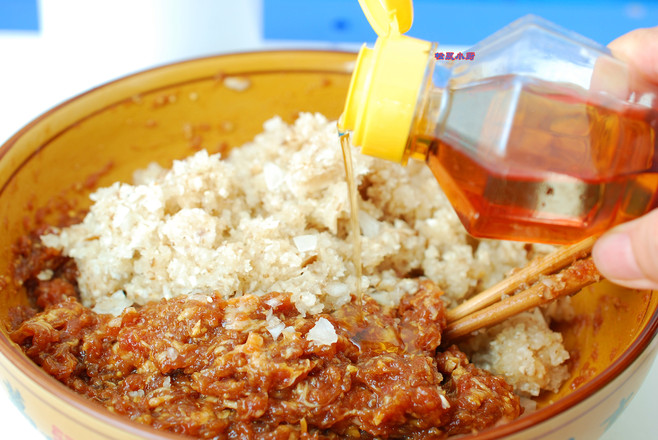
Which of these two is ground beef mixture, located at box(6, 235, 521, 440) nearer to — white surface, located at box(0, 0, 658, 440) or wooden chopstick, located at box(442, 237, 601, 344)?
wooden chopstick, located at box(442, 237, 601, 344)

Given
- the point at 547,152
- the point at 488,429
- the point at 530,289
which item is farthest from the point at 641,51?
the point at 488,429

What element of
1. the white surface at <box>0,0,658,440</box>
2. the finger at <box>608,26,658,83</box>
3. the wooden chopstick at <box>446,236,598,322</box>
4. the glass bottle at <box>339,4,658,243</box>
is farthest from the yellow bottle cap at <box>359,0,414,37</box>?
the white surface at <box>0,0,658,440</box>

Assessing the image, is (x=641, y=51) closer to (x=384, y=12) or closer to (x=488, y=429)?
(x=384, y=12)

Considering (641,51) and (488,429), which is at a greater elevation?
(641,51)

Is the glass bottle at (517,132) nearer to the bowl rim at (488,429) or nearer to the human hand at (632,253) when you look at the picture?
the human hand at (632,253)

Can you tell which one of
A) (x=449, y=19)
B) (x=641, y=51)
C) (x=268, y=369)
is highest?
(x=641, y=51)

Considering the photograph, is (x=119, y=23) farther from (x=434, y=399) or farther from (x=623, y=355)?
(x=623, y=355)

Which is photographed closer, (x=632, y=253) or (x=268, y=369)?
(x=632, y=253)
